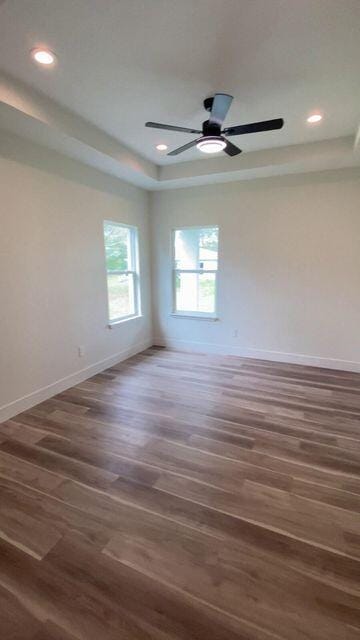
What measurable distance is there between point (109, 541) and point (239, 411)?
5.66 ft

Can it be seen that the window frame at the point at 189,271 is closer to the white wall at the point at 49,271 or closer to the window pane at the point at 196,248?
the window pane at the point at 196,248

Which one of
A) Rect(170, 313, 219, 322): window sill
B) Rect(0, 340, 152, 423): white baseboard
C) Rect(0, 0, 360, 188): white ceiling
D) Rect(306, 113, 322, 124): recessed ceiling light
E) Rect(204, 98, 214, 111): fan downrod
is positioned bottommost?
Rect(0, 340, 152, 423): white baseboard

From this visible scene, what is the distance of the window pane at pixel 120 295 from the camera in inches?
169

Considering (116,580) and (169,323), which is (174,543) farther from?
(169,323)

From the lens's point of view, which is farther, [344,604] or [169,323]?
[169,323]

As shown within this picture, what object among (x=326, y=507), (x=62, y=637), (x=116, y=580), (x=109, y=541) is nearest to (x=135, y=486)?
(x=109, y=541)

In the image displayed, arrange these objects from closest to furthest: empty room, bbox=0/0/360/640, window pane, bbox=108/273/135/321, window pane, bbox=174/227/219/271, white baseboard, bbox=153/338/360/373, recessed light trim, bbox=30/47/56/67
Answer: empty room, bbox=0/0/360/640
recessed light trim, bbox=30/47/56/67
white baseboard, bbox=153/338/360/373
window pane, bbox=108/273/135/321
window pane, bbox=174/227/219/271

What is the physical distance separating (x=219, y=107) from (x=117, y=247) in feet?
8.24

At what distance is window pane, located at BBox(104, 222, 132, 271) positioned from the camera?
4.12 metres

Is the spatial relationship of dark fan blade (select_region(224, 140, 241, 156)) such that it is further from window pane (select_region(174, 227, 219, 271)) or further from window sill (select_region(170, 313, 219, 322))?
window sill (select_region(170, 313, 219, 322))

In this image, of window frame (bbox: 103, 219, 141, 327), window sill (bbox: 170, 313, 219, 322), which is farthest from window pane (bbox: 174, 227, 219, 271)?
window sill (bbox: 170, 313, 219, 322)

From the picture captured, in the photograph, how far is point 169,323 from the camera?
5090mm

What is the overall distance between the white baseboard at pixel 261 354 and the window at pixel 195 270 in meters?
0.52

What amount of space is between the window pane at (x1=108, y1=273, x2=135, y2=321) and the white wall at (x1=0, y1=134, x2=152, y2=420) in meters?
0.28
